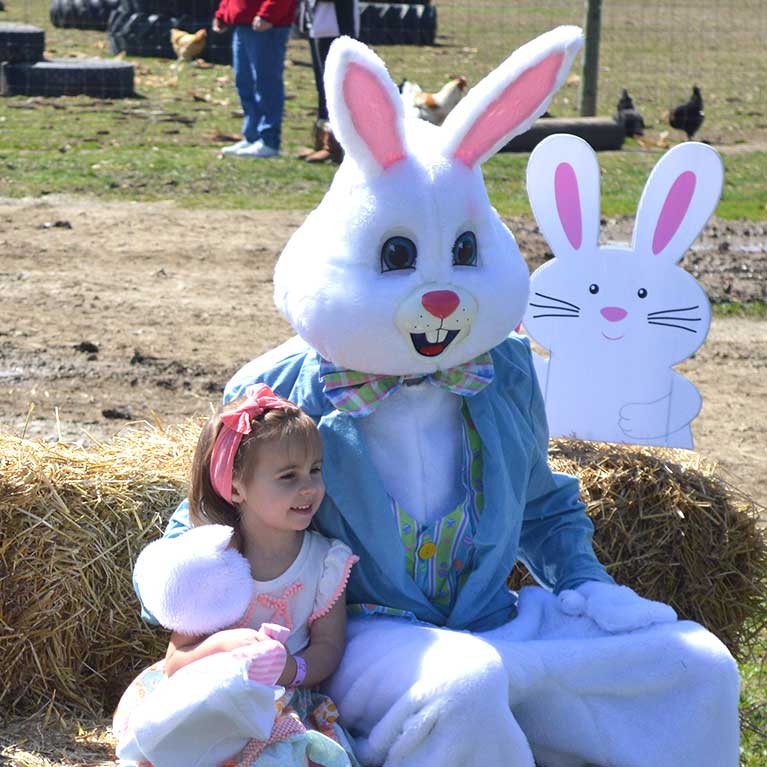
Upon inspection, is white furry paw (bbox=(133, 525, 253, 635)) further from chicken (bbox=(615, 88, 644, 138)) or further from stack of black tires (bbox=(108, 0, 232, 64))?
stack of black tires (bbox=(108, 0, 232, 64))

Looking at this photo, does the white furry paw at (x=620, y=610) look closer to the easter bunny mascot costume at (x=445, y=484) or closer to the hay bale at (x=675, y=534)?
the easter bunny mascot costume at (x=445, y=484)

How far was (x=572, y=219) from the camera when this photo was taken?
4.00 metres

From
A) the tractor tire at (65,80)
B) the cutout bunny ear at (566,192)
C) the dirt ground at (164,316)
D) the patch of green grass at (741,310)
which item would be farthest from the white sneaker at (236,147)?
the cutout bunny ear at (566,192)

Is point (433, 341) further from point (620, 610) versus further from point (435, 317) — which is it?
point (620, 610)

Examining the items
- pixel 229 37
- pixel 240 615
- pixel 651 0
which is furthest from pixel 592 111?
pixel 651 0

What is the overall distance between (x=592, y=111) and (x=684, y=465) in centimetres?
861

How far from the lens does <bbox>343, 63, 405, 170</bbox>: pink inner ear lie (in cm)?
273

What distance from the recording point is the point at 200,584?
2.65m

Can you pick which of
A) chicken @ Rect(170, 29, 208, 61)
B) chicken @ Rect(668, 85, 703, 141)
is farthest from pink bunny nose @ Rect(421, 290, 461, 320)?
chicken @ Rect(170, 29, 208, 61)

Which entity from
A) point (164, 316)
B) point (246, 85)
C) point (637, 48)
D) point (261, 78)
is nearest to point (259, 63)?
point (261, 78)

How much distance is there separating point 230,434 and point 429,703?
25.1 inches

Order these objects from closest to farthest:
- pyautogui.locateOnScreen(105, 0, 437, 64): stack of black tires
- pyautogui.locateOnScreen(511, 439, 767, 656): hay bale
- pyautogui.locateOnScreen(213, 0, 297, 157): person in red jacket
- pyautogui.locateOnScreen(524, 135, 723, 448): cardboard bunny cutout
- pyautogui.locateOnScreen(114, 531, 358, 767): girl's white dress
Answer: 1. pyautogui.locateOnScreen(114, 531, 358, 767): girl's white dress
2. pyautogui.locateOnScreen(511, 439, 767, 656): hay bale
3. pyautogui.locateOnScreen(524, 135, 723, 448): cardboard bunny cutout
4. pyautogui.locateOnScreen(213, 0, 297, 157): person in red jacket
5. pyautogui.locateOnScreen(105, 0, 437, 64): stack of black tires

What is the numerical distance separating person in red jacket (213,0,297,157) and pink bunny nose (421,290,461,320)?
309 inches

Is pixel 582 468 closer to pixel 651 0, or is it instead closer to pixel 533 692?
pixel 533 692
